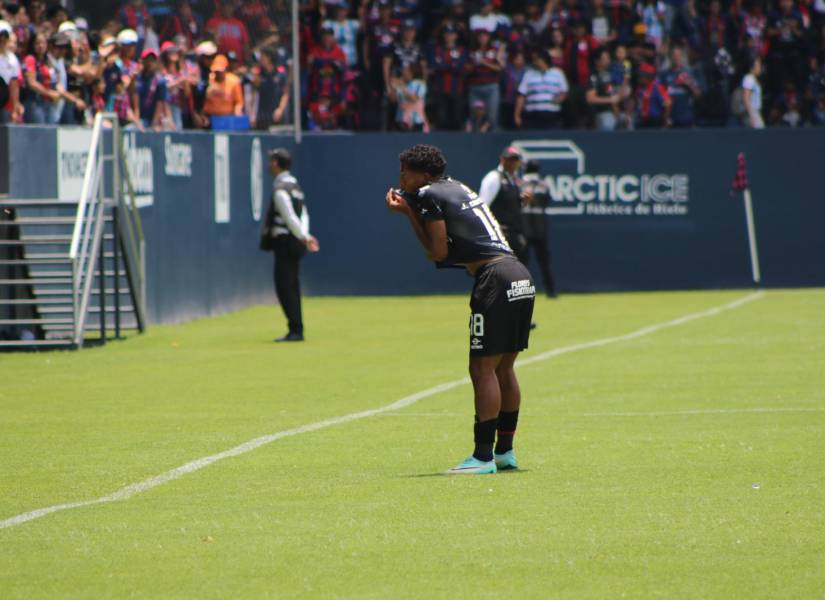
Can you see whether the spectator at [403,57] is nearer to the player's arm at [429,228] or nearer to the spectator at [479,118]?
the spectator at [479,118]

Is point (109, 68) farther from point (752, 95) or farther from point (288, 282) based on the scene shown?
point (752, 95)

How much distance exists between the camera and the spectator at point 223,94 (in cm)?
2508

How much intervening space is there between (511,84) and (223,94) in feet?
19.2

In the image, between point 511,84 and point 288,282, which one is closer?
point 288,282

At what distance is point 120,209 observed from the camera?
19.6m

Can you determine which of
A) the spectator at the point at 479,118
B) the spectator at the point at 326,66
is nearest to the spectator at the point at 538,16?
the spectator at the point at 479,118

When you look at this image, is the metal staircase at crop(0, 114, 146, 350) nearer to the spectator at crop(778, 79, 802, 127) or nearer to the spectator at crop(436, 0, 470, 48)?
the spectator at crop(436, 0, 470, 48)

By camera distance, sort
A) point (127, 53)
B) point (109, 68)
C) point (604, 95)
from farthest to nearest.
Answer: point (604, 95) → point (127, 53) → point (109, 68)

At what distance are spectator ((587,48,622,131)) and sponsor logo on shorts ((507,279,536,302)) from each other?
19330 millimetres

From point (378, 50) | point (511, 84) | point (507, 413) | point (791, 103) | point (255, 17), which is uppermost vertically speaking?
point (255, 17)

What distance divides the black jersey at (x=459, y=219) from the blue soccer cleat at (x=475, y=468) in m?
1.19

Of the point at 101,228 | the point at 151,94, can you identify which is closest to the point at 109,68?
the point at 151,94

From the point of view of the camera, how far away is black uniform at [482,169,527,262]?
20.0 meters

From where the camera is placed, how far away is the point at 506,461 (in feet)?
31.7
